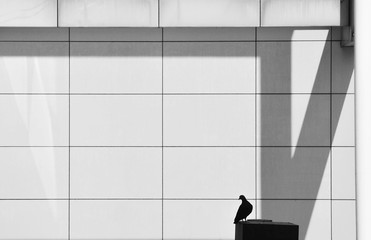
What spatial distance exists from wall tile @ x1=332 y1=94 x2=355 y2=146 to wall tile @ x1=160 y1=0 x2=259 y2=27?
84cm

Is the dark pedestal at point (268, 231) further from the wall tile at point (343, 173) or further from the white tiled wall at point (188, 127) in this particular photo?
the wall tile at point (343, 173)

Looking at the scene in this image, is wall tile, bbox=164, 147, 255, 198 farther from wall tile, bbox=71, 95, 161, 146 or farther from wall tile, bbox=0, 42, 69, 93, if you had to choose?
wall tile, bbox=0, 42, 69, 93

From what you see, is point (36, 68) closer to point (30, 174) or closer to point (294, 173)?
point (30, 174)

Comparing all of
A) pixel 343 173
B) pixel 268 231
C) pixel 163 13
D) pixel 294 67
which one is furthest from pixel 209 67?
pixel 268 231

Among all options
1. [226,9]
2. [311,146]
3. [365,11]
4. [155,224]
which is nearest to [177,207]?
[155,224]

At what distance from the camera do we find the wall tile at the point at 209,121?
629cm

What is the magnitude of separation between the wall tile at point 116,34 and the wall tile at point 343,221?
1805 mm

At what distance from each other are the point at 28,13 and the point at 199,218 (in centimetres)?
194

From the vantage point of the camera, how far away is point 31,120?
6270 mm

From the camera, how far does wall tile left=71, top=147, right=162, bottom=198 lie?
6.28 m

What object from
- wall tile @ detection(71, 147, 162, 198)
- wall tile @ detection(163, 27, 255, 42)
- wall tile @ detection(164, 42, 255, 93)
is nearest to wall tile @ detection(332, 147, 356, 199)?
wall tile @ detection(164, 42, 255, 93)

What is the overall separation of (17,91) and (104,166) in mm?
842

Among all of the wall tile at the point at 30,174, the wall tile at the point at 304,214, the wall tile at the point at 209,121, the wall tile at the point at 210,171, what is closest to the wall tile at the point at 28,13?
the wall tile at the point at 30,174

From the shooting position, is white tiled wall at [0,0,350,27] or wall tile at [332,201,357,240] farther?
wall tile at [332,201,357,240]
